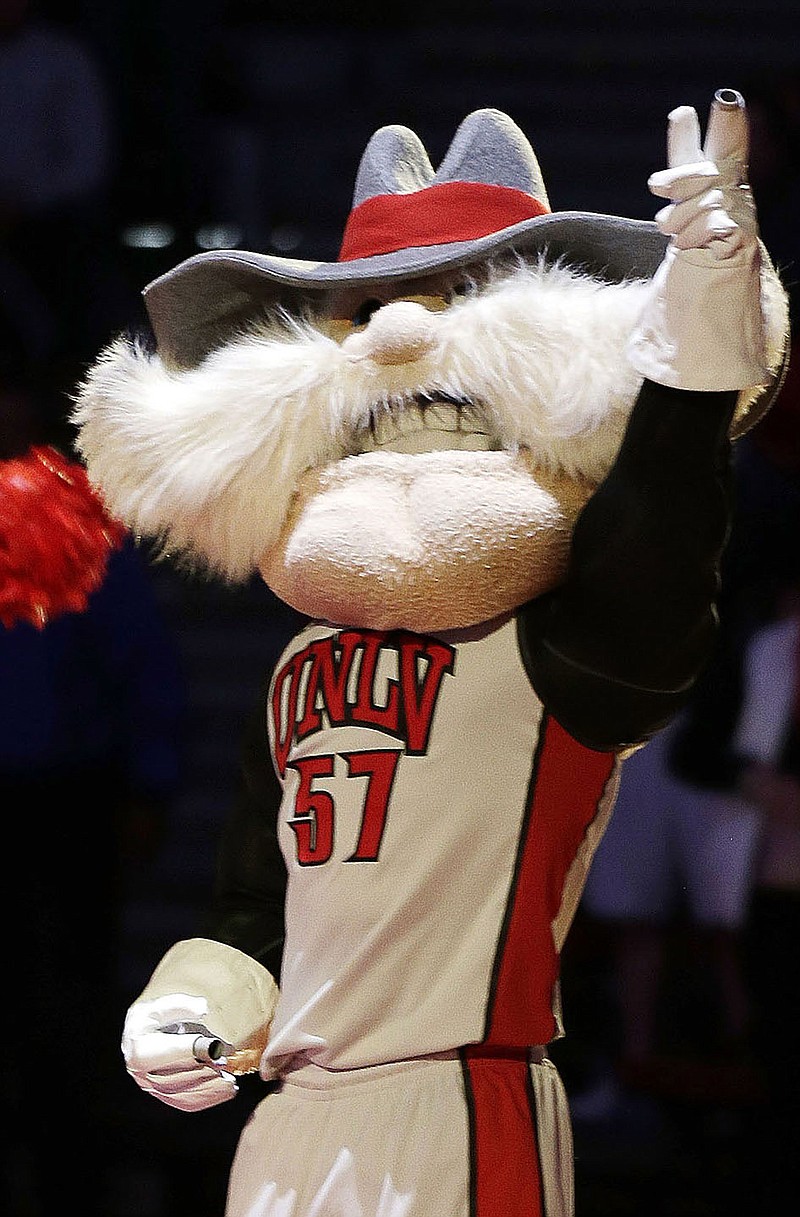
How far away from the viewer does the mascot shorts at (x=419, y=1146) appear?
99cm

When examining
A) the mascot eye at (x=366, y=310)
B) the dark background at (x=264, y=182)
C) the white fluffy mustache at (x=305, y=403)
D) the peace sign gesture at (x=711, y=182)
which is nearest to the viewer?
the peace sign gesture at (x=711, y=182)

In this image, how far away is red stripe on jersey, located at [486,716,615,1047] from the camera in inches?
40.4

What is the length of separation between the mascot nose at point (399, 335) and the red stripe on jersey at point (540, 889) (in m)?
0.24

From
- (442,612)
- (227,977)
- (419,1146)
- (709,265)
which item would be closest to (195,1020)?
(227,977)

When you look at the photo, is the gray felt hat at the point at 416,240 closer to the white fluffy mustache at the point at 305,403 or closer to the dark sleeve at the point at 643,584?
the white fluffy mustache at the point at 305,403

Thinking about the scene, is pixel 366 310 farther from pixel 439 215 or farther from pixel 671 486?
pixel 671 486

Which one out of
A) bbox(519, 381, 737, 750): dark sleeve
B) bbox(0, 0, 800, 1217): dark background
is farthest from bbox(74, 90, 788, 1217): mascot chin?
bbox(0, 0, 800, 1217): dark background

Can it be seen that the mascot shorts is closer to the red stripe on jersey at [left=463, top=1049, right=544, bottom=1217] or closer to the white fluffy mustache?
the red stripe on jersey at [left=463, top=1049, right=544, bottom=1217]

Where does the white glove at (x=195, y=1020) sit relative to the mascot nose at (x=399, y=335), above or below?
below

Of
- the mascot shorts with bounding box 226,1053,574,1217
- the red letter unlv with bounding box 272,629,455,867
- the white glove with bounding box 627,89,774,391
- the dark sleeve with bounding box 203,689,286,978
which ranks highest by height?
the white glove with bounding box 627,89,774,391

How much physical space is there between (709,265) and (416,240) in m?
0.26

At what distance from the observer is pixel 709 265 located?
35.7 inches

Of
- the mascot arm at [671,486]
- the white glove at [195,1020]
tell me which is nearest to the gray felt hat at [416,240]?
the mascot arm at [671,486]

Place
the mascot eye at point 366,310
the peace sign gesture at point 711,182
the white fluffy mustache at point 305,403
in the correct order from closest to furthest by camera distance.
Answer: 1. the peace sign gesture at point 711,182
2. the white fluffy mustache at point 305,403
3. the mascot eye at point 366,310
